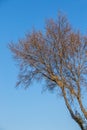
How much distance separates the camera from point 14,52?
38.4 m

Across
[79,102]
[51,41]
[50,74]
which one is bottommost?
[79,102]

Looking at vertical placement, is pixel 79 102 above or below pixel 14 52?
below

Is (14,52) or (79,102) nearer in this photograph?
(79,102)

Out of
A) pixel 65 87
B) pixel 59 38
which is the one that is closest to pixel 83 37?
pixel 59 38

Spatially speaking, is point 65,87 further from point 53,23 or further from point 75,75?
point 53,23

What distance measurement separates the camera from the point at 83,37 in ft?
123

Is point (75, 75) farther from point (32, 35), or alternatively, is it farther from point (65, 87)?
point (32, 35)

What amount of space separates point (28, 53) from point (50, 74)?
2.57 m

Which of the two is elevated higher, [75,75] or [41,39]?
[41,39]

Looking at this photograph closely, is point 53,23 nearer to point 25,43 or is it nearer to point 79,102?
point 25,43

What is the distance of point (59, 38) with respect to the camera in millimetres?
37188

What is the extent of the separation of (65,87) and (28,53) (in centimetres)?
421

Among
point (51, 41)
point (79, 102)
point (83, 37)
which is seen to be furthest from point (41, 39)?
point (79, 102)

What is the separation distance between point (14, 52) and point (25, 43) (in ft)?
4.26
